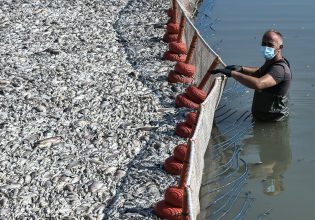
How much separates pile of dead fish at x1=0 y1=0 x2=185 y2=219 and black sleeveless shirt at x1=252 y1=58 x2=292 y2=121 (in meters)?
1.25

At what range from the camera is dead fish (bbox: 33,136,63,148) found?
9266mm

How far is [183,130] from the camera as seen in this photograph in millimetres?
9555

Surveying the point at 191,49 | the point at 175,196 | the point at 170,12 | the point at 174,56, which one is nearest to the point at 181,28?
the point at 174,56

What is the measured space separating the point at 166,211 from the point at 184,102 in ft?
11.0

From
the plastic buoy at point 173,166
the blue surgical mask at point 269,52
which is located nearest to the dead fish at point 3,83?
the plastic buoy at point 173,166

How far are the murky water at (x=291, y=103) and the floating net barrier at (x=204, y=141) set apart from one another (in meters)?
0.17

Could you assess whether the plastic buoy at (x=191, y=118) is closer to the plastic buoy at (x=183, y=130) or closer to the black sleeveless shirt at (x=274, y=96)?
the plastic buoy at (x=183, y=130)

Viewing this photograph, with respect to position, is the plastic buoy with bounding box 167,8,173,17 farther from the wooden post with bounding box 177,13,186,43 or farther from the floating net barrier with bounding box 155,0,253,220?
the wooden post with bounding box 177,13,186,43

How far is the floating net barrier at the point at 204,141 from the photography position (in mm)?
7410

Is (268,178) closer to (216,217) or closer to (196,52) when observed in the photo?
(216,217)

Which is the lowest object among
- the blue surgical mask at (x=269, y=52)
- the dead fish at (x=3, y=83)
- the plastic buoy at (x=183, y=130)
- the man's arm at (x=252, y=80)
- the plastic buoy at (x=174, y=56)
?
the dead fish at (x=3, y=83)

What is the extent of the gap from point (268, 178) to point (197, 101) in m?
1.76

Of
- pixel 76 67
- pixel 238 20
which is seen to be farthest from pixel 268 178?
pixel 238 20

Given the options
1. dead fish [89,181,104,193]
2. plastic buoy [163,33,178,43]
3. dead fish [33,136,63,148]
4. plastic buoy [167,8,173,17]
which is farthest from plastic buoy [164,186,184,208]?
plastic buoy [167,8,173,17]
